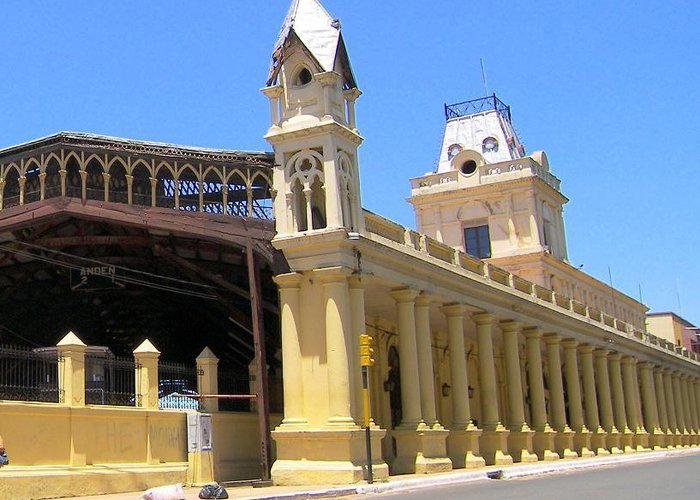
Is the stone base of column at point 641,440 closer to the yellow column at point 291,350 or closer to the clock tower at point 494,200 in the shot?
the clock tower at point 494,200

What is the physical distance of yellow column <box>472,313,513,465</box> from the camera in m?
30.1

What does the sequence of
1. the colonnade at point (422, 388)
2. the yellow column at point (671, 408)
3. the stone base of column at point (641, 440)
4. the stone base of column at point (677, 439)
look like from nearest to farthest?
the colonnade at point (422, 388)
the stone base of column at point (641, 440)
the stone base of column at point (677, 439)
the yellow column at point (671, 408)

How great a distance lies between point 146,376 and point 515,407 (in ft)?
49.2

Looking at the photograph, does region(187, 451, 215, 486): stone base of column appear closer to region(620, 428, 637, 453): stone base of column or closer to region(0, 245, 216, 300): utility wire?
region(0, 245, 216, 300): utility wire

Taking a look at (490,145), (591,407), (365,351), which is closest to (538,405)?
(591,407)

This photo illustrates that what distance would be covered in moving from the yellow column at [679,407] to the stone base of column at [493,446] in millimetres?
29839

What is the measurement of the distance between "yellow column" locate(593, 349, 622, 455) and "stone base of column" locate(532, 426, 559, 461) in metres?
8.71

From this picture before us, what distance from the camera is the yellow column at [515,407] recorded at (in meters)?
32.3

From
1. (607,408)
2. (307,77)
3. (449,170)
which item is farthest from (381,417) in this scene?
(449,170)

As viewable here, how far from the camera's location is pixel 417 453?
81.4 feet

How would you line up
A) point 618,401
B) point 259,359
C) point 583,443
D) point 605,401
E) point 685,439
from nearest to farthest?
point 259,359 → point 583,443 → point 605,401 → point 618,401 → point 685,439

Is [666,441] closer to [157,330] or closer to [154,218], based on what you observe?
[157,330]

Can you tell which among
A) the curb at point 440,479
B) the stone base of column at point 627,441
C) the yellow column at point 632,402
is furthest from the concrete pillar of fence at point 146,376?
the yellow column at point 632,402

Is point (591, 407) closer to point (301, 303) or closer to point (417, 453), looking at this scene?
point (417, 453)
